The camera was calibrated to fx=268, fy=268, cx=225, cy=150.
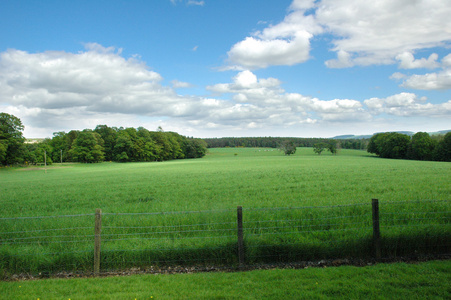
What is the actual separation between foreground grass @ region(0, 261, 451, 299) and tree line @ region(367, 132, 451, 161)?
312ft

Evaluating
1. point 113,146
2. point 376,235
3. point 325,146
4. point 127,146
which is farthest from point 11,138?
point 325,146

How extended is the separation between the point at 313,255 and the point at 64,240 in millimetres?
7654

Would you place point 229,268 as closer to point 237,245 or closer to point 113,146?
point 237,245

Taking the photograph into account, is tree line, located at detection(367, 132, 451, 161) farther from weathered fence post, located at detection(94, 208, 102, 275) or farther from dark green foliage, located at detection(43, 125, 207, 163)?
weathered fence post, located at detection(94, 208, 102, 275)

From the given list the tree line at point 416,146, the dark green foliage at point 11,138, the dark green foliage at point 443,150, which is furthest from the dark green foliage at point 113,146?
the dark green foliage at point 443,150

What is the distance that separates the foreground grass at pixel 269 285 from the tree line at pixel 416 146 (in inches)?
3744

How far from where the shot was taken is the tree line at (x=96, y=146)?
61344 millimetres

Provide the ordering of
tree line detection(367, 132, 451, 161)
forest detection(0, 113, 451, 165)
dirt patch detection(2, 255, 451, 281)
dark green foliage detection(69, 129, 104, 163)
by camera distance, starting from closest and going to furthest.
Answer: dirt patch detection(2, 255, 451, 281), forest detection(0, 113, 451, 165), tree line detection(367, 132, 451, 161), dark green foliage detection(69, 129, 104, 163)

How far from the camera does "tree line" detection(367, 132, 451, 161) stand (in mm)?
80438

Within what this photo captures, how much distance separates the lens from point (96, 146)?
86188mm

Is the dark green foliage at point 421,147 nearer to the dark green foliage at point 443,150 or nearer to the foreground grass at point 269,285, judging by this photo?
the dark green foliage at point 443,150

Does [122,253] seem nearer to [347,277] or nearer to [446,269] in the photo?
[347,277]

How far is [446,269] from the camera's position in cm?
580

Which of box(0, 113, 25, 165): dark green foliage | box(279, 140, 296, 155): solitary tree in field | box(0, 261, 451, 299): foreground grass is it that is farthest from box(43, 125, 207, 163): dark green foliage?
box(0, 261, 451, 299): foreground grass
